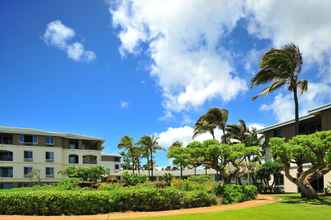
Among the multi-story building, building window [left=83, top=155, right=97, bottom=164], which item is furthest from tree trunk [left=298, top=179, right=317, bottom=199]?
building window [left=83, top=155, right=97, bottom=164]

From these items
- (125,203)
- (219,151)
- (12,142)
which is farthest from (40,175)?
(125,203)

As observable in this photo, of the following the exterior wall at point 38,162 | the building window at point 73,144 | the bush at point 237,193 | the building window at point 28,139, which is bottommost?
the bush at point 237,193

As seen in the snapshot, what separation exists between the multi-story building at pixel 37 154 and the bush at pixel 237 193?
→ 35.9 metres

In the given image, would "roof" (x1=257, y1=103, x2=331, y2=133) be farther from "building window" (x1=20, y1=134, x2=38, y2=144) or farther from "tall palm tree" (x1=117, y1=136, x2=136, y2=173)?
"tall palm tree" (x1=117, y1=136, x2=136, y2=173)

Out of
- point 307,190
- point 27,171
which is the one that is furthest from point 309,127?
point 27,171

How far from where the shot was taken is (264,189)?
141 feet

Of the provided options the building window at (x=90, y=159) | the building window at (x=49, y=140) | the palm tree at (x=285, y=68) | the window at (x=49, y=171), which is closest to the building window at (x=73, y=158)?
the building window at (x=90, y=159)

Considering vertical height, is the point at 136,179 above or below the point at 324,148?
below

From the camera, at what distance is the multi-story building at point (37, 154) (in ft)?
187

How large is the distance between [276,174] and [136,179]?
53.8 ft

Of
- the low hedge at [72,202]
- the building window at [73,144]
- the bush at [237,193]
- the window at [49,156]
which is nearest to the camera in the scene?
the low hedge at [72,202]

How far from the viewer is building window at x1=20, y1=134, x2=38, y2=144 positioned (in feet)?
192

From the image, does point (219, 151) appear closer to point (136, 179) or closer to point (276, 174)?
point (136, 179)

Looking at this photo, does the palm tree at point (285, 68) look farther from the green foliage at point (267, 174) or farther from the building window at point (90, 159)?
the building window at point (90, 159)
